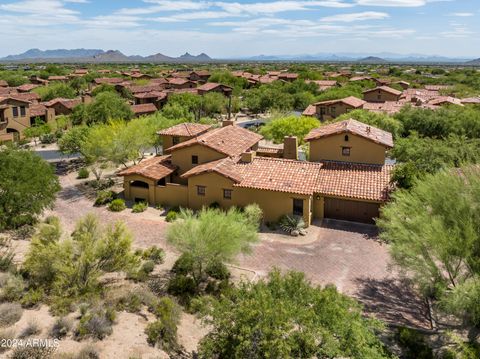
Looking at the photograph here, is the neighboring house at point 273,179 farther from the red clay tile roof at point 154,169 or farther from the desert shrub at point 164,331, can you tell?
the desert shrub at point 164,331

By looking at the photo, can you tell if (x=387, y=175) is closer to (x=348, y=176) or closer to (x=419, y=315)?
(x=348, y=176)

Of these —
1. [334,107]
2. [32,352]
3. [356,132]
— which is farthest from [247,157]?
[334,107]

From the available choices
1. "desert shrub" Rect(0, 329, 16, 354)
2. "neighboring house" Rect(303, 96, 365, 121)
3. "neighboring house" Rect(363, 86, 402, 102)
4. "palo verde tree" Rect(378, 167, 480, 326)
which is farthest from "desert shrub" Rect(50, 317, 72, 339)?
"neighboring house" Rect(363, 86, 402, 102)

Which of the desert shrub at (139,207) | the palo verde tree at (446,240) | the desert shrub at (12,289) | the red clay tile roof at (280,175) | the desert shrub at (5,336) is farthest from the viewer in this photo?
the desert shrub at (139,207)

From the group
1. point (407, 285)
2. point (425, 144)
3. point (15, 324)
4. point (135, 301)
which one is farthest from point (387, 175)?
point (15, 324)

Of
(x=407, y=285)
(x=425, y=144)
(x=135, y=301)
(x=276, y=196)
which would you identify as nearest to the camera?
(x=135, y=301)

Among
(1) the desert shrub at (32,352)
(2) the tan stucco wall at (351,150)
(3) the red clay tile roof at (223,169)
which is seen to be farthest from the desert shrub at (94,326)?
(2) the tan stucco wall at (351,150)
